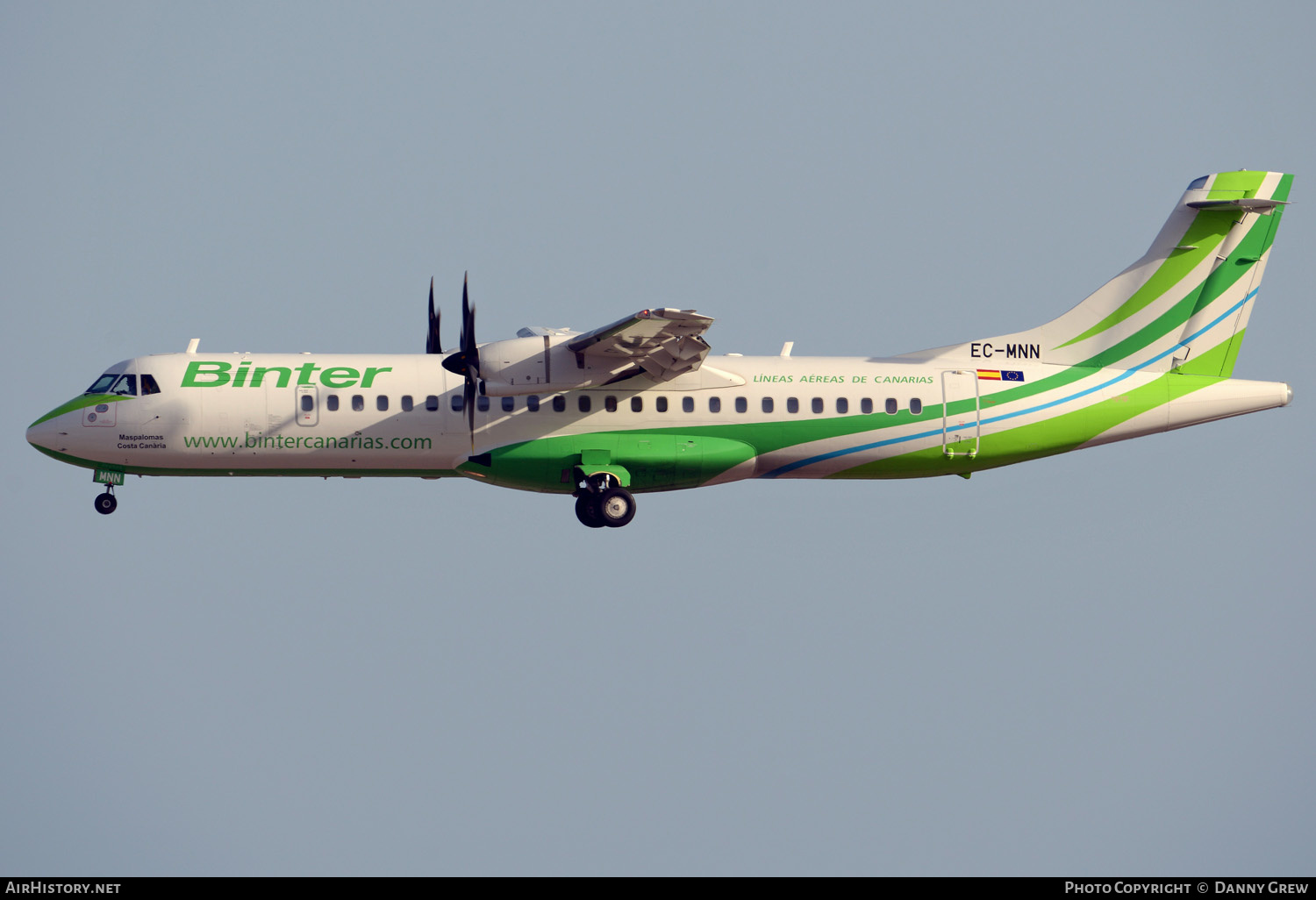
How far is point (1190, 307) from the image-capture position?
28359mm

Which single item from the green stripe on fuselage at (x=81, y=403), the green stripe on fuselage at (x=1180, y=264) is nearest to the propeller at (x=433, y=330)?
the green stripe on fuselage at (x=81, y=403)

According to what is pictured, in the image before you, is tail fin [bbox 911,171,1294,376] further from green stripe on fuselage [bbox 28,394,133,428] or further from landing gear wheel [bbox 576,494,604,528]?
green stripe on fuselage [bbox 28,394,133,428]

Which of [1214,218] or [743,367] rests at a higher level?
[1214,218]

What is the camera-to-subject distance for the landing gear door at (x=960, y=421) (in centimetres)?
2722

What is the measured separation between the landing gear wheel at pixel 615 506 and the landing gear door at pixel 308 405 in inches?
206

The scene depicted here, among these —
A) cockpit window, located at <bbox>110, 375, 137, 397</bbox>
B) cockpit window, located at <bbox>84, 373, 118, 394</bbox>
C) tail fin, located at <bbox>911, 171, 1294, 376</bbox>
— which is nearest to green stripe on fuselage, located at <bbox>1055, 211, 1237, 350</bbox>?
Answer: tail fin, located at <bbox>911, 171, 1294, 376</bbox>

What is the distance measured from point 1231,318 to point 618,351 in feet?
39.8

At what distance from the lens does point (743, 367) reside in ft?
88.8

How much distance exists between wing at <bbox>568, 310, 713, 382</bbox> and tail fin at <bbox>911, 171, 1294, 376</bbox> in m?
5.56

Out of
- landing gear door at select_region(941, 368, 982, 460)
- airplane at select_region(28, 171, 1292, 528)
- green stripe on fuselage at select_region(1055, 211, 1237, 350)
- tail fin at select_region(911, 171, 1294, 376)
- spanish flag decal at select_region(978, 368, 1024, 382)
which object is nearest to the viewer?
airplane at select_region(28, 171, 1292, 528)

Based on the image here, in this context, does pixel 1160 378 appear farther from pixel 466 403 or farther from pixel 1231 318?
pixel 466 403

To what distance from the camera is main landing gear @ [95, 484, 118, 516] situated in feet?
87.8
